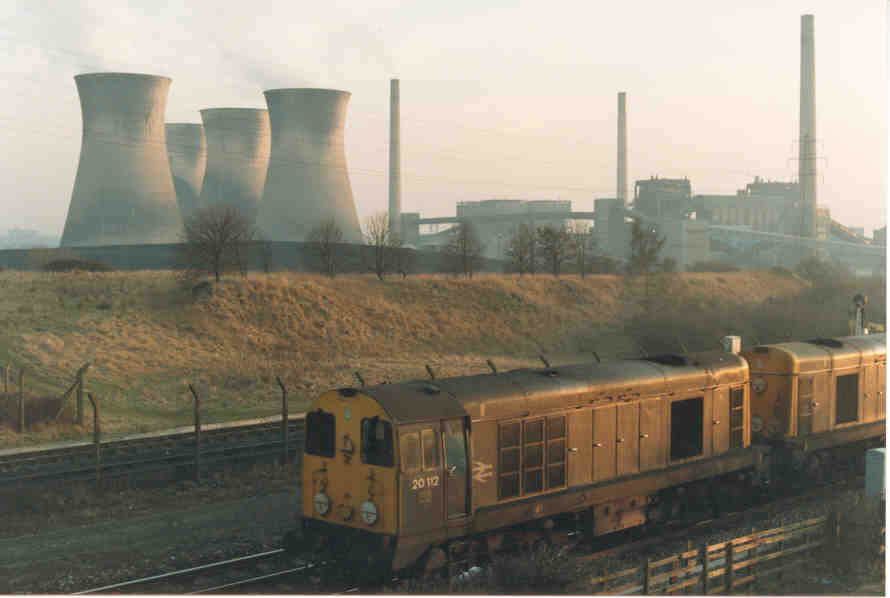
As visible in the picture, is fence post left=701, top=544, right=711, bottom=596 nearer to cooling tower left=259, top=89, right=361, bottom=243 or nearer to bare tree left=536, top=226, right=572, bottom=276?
bare tree left=536, top=226, right=572, bottom=276

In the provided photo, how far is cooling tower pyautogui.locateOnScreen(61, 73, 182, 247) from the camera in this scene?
65000 mm

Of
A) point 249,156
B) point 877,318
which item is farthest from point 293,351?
point 249,156

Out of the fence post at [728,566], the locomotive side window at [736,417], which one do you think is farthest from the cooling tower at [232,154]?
the fence post at [728,566]

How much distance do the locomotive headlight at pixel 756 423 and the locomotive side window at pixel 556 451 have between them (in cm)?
663

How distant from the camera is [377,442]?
12289 mm

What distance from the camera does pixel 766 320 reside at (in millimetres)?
53594

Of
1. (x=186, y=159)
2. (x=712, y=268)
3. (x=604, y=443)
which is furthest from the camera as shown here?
(x=186, y=159)

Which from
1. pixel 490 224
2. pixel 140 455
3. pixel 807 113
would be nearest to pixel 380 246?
pixel 140 455

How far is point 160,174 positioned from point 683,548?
62.1 metres

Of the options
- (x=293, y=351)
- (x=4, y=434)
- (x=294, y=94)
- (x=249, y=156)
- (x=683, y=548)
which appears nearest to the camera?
(x=683, y=548)

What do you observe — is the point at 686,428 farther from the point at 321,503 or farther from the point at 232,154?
the point at 232,154

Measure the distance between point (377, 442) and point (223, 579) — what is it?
364cm

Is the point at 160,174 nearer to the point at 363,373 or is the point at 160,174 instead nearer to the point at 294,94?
the point at 294,94

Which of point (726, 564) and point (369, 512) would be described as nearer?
point (369, 512)
